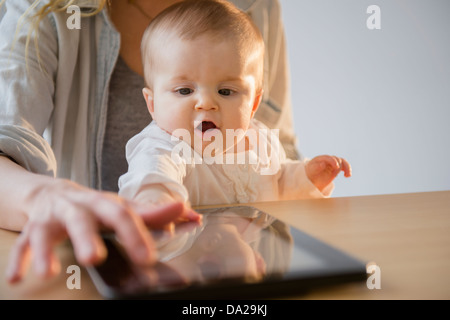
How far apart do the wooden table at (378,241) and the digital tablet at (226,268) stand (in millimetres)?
16

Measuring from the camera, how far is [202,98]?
0.67m

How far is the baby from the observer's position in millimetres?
673

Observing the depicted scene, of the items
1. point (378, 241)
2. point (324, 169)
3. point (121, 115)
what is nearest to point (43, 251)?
point (378, 241)

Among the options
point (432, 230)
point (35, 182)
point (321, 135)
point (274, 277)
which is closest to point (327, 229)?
point (432, 230)

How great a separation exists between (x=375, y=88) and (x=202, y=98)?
69.8 inches

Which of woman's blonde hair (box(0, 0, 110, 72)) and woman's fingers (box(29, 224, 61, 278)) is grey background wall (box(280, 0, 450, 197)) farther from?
woman's fingers (box(29, 224, 61, 278))

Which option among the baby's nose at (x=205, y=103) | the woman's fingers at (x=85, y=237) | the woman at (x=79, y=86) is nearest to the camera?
the woman's fingers at (x=85, y=237)

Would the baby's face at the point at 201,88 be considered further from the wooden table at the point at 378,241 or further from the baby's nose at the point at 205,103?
the wooden table at the point at 378,241

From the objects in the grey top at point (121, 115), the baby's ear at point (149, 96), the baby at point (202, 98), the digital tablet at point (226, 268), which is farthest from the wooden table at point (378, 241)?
the grey top at point (121, 115)

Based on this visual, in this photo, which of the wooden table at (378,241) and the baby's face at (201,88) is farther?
the baby's face at (201,88)

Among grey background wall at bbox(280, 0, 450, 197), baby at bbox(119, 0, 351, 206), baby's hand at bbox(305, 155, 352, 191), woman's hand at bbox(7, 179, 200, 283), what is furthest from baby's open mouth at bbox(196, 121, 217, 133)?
grey background wall at bbox(280, 0, 450, 197)

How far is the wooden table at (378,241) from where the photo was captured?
1.08ft

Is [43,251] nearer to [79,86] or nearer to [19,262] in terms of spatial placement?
[19,262]

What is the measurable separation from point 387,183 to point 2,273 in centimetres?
228
